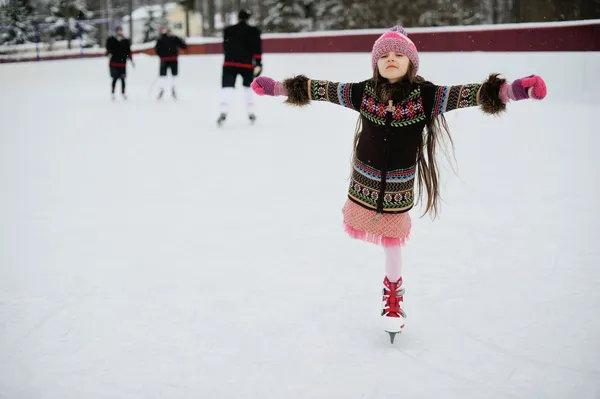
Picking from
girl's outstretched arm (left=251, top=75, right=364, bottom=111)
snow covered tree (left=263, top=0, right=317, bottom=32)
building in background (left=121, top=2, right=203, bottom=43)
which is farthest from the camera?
building in background (left=121, top=2, right=203, bottom=43)

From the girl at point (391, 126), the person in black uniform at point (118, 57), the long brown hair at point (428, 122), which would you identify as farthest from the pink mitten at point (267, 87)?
the person in black uniform at point (118, 57)

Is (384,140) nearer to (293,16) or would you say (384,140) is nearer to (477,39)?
(477,39)

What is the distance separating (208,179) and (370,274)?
2451 mm

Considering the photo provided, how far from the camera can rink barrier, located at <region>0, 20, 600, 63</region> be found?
8867 mm

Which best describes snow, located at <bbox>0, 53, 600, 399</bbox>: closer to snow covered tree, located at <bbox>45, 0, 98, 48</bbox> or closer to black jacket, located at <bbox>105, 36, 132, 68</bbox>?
black jacket, located at <bbox>105, 36, 132, 68</bbox>

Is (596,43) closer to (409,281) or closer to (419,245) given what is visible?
(419,245)

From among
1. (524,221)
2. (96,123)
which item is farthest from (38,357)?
(96,123)

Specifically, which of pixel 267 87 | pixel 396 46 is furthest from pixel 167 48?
pixel 396 46

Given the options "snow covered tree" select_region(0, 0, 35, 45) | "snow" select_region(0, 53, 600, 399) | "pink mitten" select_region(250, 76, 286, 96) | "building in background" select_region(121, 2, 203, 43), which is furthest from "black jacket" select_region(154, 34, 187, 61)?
"building in background" select_region(121, 2, 203, 43)

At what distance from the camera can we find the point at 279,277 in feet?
9.84

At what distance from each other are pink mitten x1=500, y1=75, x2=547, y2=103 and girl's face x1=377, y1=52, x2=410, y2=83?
1.14 feet

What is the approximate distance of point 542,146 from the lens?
241 inches

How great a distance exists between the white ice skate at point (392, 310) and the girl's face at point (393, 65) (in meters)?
0.79

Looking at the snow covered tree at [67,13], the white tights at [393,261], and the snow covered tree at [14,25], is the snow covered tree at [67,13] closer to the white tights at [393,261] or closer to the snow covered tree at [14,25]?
the snow covered tree at [14,25]
